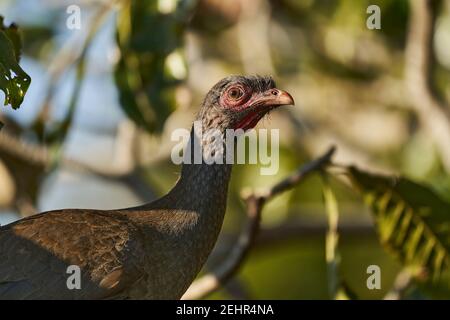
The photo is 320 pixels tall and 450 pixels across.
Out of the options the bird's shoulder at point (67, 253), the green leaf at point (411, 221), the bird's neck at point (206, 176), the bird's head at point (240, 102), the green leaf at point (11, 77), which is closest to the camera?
the green leaf at point (11, 77)

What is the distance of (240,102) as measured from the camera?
568cm

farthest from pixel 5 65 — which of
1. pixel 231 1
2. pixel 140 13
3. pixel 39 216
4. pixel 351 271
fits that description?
pixel 351 271

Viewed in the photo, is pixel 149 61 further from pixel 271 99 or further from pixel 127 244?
pixel 127 244

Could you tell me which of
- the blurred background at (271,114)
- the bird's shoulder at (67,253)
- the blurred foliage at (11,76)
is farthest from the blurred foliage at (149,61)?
the blurred foliage at (11,76)

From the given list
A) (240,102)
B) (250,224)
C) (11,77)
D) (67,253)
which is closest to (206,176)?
(240,102)

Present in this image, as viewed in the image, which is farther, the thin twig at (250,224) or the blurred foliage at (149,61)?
the blurred foliage at (149,61)

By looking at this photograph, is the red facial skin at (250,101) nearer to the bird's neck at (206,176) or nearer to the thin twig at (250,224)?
the bird's neck at (206,176)

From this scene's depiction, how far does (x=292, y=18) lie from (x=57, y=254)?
5.88 m

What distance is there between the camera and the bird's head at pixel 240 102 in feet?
18.4

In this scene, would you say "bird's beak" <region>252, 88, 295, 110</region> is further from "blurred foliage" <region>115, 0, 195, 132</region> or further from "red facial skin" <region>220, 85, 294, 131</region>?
"blurred foliage" <region>115, 0, 195, 132</region>

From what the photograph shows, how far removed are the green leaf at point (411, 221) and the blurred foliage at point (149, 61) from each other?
4.60 ft

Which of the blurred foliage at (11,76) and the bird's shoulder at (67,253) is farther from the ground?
the blurred foliage at (11,76)
